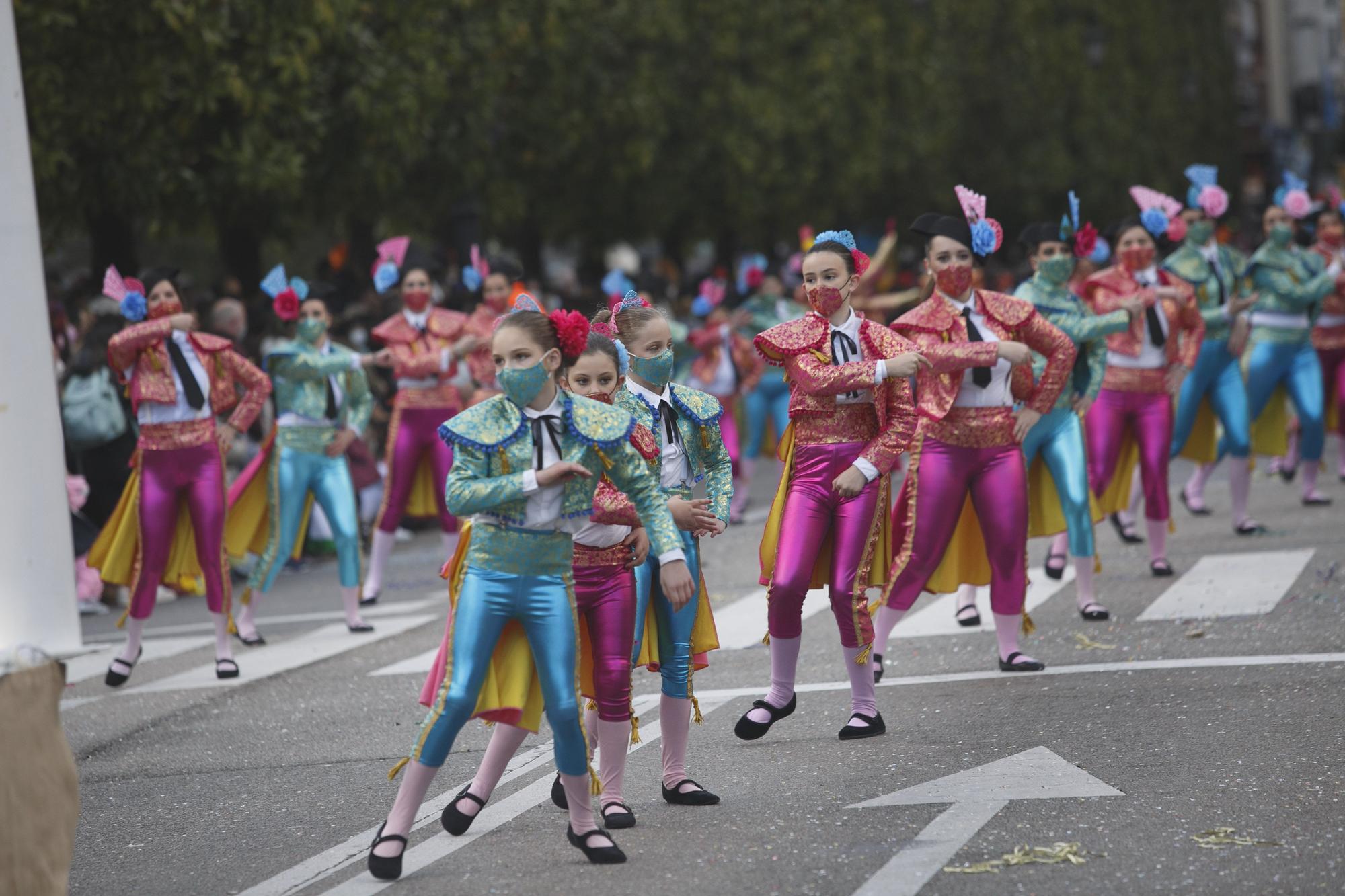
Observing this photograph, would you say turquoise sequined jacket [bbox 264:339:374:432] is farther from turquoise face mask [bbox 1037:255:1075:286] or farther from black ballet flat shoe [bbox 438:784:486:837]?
black ballet flat shoe [bbox 438:784:486:837]

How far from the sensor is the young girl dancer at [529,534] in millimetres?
5891

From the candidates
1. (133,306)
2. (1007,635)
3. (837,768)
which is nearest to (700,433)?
(837,768)

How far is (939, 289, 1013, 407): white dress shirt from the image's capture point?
870 cm

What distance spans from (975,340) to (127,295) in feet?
14.5

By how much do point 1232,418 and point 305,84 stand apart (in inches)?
326

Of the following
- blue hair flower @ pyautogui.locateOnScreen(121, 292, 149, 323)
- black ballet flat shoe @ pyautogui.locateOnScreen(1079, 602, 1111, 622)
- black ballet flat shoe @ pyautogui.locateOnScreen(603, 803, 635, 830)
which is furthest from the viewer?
black ballet flat shoe @ pyautogui.locateOnScreen(1079, 602, 1111, 622)

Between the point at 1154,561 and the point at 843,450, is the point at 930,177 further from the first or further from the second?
the point at 843,450

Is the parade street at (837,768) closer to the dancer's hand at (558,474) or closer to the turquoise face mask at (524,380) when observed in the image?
the dancer's hand at (558,474)

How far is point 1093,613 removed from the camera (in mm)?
10430

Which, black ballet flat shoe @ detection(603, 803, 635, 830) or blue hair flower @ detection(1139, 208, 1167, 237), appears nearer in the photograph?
black ballet flat shoe @ detection(603, 803, 635, 830)

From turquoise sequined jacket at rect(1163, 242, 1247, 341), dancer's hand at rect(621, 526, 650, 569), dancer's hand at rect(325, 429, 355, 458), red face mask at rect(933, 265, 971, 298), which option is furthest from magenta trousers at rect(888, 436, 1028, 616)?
turquoise sequined jacket at rect(1163, 242, 1247, 341)

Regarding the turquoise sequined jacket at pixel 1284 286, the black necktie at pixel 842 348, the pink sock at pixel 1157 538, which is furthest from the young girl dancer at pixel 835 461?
the turquoise sequined jacket at pixel 1284 286

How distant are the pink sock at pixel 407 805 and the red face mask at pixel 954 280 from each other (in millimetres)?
3714

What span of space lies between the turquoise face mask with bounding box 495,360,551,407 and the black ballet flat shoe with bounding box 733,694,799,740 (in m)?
2.25
